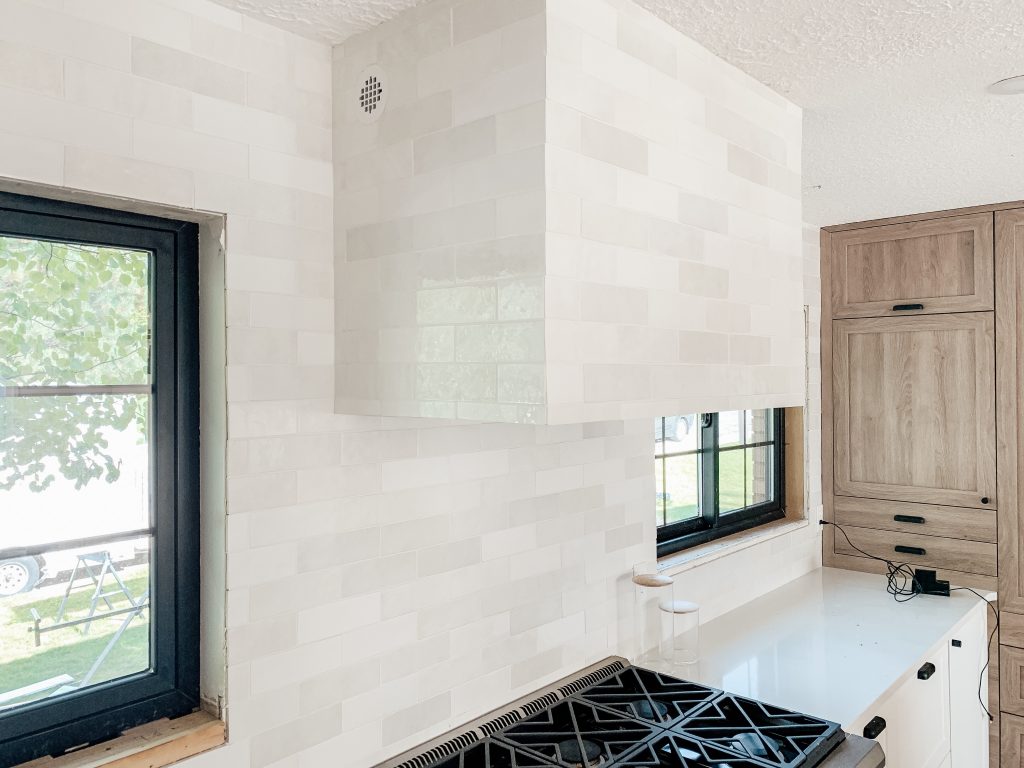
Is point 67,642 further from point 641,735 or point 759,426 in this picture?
point 759,426

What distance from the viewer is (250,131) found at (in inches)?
51.8

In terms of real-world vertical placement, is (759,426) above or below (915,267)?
below

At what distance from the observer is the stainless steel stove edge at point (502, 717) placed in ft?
4.93

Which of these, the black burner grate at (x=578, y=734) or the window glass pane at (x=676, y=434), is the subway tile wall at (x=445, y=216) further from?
the window glass pane at (x=676, y=434)

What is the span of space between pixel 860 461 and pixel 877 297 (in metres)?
0.69

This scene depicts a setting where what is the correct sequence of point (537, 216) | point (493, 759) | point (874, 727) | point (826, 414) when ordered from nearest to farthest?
point (537, 216)
point (493, 759)
point (874, 727)
point (826, 414)

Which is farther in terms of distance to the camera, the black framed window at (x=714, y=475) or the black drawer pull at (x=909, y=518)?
the black drawer pull at (x=909, y=518)

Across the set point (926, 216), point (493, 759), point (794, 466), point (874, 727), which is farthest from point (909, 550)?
point (493, 759)

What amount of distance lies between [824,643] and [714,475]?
76cm

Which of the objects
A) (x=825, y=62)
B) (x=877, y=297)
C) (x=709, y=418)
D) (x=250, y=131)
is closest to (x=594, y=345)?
(x=250, y=131)

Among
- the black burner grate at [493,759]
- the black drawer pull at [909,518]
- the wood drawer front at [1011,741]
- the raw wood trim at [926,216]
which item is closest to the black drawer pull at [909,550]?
the black drawer pull at [909,518]

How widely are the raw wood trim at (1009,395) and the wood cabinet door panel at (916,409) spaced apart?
0.03 m

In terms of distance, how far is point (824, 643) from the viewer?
2299mm

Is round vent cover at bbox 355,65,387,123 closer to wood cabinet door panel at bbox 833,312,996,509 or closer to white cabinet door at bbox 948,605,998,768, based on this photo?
white cabinet door at bbox 948,605,998,768
